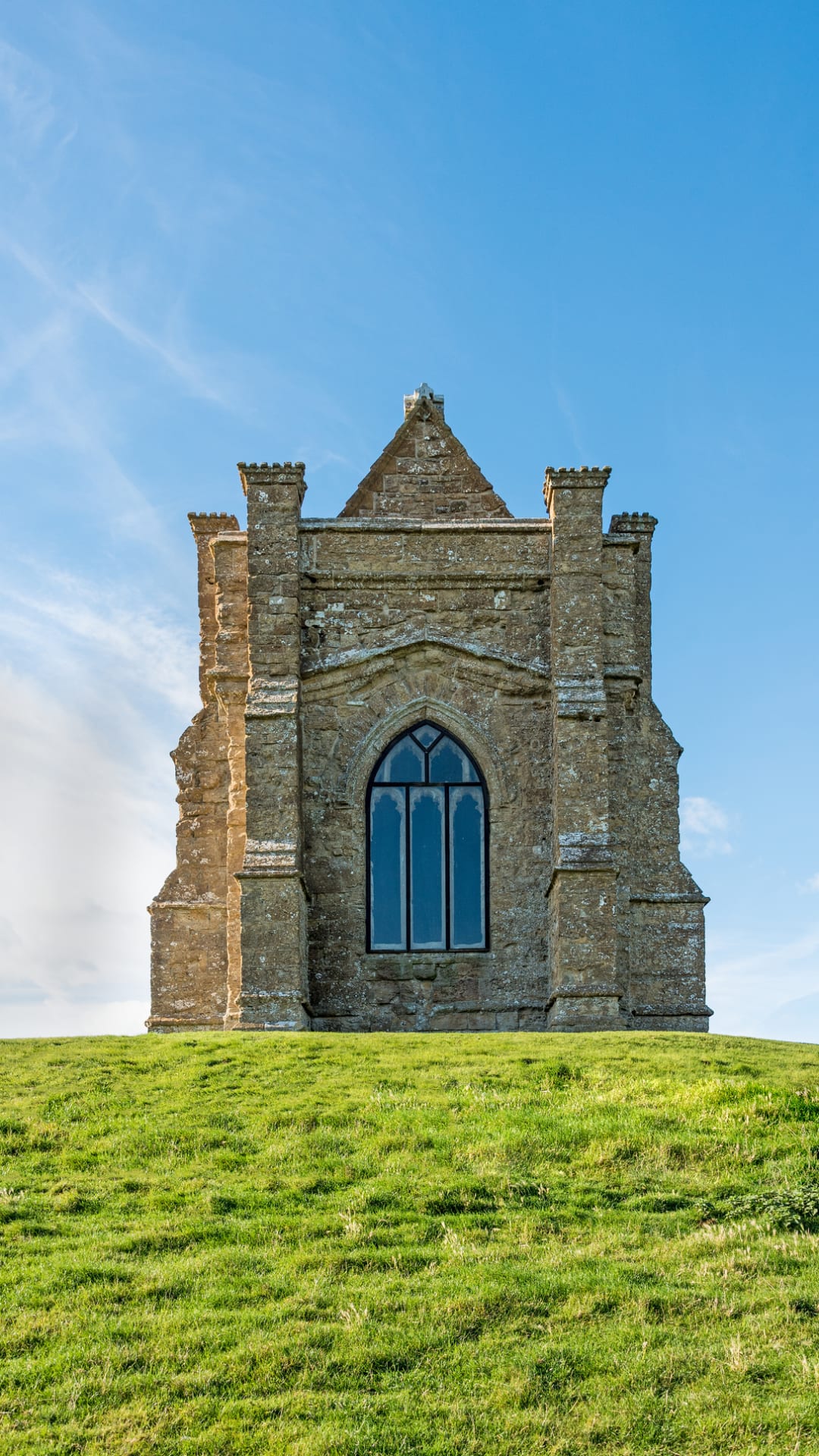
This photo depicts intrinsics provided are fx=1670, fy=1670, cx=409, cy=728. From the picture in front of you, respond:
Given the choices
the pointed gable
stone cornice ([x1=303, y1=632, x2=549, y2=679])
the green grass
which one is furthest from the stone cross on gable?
the green grass

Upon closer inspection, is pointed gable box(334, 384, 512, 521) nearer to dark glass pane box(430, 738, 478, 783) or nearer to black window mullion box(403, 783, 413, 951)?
dark glass pane box(430, 738, 478, 783)

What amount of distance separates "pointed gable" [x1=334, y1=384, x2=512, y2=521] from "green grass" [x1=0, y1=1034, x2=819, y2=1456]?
9.67m

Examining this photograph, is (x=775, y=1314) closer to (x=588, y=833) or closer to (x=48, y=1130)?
(x=48, y=1130)

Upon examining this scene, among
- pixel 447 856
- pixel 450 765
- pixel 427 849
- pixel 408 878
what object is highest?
pixel 450 765

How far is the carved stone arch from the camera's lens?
2173 cm

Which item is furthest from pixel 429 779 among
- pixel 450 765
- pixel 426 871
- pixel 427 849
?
pixel 426 871

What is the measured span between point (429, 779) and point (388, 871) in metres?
1.33

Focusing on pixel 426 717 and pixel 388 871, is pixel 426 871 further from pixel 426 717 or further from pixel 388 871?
pixel 426 717

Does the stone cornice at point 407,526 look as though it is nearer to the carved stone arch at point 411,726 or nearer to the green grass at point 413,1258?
the carved stone arch at point 411,726

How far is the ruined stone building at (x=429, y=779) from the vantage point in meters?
21.2

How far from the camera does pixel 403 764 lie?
22016 millimetres

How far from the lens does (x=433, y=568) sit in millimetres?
22359

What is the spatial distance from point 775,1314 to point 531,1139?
3.50 m

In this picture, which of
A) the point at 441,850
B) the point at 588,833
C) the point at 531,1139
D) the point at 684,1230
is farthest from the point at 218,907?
the point at 684,1230
